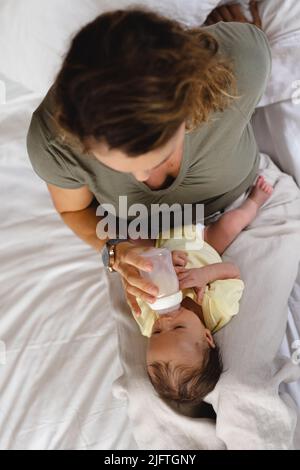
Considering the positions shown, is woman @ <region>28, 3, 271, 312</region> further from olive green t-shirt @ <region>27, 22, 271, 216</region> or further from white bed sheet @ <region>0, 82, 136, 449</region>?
white bed sheet @ <region>0, 82, 136, 449</region>

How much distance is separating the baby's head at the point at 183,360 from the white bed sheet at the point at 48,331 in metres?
0.17

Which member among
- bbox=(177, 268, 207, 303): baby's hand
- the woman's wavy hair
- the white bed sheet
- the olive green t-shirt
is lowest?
the white bed sheet

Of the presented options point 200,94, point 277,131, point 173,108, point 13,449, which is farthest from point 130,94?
point 13,449

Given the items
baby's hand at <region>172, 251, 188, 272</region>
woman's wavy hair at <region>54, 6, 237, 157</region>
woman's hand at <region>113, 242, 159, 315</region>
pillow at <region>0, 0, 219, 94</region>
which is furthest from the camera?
pillow at <region>0, 0, 219, 94</region>

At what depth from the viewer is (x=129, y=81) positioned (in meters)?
0.66

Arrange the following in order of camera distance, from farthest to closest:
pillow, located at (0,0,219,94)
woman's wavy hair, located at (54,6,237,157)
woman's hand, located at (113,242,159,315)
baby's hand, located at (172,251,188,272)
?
pillow, located at (0,0,219,94), baby's hand, located at (172,251,188,272), woman's hand, located at (113,242,159,315), woman's wavy hair, located at (54,6,237,157)

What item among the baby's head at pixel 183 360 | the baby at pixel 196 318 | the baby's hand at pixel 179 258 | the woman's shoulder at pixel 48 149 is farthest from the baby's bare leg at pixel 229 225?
the woman's shoulder at pixel 48 149

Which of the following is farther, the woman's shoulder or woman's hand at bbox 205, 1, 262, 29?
woman's hand at bbox 205, 1, 262, 29

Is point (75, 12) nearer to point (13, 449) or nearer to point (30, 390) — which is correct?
point (30, 390)

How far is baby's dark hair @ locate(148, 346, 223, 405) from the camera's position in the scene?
0.95 meters

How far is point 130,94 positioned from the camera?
2.15 feet

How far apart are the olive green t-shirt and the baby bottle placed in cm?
14

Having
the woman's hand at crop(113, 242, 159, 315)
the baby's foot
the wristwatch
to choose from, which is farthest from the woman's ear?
the baby's foot
